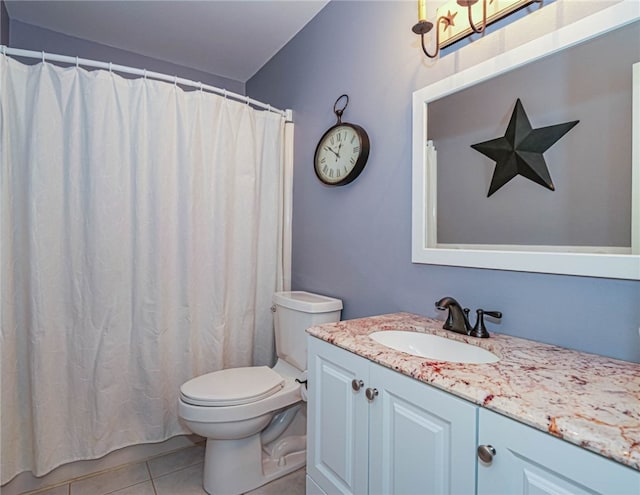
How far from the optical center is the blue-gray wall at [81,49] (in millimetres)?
2061

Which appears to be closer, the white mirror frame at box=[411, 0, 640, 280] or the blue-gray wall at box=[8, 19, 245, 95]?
the white mirror frame at box=[411, 0, 640, 280]

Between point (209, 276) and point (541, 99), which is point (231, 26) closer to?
point (209, 276)

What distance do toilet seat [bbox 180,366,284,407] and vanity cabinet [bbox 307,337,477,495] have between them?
0.39 meters

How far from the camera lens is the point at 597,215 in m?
0.91

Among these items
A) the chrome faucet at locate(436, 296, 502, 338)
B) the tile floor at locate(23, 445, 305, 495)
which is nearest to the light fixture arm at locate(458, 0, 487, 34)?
the chrome faucet at locate(436, 296, 502, 338)

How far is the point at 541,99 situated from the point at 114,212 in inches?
71.9

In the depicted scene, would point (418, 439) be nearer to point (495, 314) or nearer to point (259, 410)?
point (495, 314)

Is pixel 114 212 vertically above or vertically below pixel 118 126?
below

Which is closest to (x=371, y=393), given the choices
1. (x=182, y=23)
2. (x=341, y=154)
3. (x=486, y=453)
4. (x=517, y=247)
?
(x=486, y=453)

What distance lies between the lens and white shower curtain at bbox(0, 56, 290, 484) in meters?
1.53

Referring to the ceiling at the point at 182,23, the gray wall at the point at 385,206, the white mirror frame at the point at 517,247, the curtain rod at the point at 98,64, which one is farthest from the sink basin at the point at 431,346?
the ceiling at the point at 182,23

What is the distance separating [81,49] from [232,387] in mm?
2338

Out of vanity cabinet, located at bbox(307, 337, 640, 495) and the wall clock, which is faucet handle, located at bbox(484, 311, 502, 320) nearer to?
vanity cabinet, located at bbox(307, 337, 640, 495)

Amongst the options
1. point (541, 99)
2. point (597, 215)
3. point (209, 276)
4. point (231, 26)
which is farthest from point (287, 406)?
point (231, 26)
